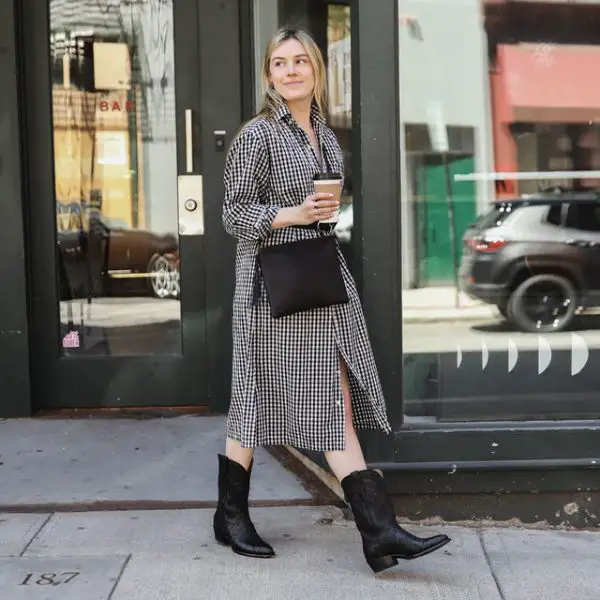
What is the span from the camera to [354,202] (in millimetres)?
3760

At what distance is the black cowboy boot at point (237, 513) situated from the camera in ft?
11.3

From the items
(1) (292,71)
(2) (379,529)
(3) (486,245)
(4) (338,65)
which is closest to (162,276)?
(4) (338,65)

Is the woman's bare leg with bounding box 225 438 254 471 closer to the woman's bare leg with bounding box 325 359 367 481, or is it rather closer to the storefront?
the woman's bare leg with bounding box 325 359 367 481

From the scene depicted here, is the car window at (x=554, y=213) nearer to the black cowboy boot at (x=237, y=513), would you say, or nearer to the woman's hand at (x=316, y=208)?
the woman's hand at (x=316, y=208)

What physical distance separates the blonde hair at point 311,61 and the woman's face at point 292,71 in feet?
0.05

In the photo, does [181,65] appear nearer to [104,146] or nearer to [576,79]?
[104,146]

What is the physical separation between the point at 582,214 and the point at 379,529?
1893 millimetres

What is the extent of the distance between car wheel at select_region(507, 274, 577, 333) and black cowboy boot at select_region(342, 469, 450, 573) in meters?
1.37

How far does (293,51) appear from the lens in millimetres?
3238

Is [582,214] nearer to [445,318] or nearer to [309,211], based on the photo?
[445,318]

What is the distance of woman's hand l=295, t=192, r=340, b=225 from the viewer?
301 centimetres

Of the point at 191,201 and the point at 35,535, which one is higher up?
the point at 191,201

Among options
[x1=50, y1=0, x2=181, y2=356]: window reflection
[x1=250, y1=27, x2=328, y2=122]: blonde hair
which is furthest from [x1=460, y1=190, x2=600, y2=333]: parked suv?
[x1=50, y1=0, x2=181, y2=356]: window reflection

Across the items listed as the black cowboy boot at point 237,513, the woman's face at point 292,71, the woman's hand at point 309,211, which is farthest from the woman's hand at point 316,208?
the black cowboy boot at point 237,513
